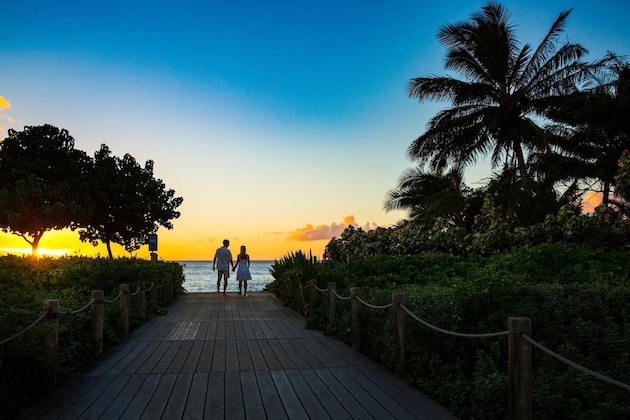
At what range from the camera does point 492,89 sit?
23.2m

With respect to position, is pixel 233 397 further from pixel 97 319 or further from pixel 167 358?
pixel 97 319

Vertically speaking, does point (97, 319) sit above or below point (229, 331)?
above

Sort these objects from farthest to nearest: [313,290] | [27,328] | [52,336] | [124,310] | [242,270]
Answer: [242,270] → [313,290] → [124,310] → [52,336] → [27,328]

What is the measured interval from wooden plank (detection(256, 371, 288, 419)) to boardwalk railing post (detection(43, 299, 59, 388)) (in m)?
2.24

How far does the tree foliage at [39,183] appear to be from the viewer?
3050cm

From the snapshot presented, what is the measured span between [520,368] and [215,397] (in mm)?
3000

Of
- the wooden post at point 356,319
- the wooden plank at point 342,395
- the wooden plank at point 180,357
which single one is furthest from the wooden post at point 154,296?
the wooden plank at point 342,395

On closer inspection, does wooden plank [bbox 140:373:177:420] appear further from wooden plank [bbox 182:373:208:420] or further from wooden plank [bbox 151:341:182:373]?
wooden plank [bbox 151:341:182:373]

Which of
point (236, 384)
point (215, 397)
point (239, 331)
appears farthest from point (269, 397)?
point (239, 331)

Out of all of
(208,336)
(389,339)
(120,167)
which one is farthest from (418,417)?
(120,167)

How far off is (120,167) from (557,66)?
28.9 m

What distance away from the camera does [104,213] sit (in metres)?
36.2

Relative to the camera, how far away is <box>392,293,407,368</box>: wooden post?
6.59 meters

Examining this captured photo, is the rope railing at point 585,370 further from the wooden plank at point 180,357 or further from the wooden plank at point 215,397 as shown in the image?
the wooden plank at point 180,357
